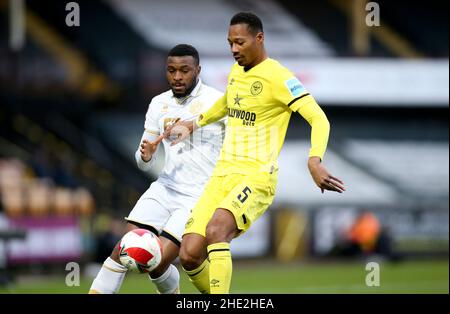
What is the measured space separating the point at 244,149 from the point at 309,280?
860cm

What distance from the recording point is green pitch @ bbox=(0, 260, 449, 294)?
44.8 feet

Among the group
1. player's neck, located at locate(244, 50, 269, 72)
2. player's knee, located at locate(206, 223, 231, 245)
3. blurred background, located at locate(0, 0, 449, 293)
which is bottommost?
player's knee, located at locate(206, 223, 231, 245)

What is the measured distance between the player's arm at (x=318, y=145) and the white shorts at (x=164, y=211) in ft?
5.03

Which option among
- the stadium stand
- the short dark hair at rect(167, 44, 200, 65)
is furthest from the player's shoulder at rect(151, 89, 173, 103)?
the stadium stand

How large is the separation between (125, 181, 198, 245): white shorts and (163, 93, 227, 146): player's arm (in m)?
0.45

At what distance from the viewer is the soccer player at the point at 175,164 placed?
8312mm

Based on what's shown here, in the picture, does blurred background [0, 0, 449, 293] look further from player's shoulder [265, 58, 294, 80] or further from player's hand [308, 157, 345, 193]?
player's hand [308, 157, 345, 193]

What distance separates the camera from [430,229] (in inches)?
821

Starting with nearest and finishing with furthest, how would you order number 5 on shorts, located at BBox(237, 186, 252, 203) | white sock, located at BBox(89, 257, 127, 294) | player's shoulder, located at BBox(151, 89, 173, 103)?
number 5 on shorts, located at BBox(237, 186, 252, 203)
white sock, located at BBox(89, 257, 127, 294)
player's shoulder, located at BBox(151, 89, 173, 103)

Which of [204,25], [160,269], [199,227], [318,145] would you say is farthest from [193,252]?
[204,25]

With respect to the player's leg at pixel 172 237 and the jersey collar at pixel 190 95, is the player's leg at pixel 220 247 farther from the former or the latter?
the jersey collar at pixel 190 95

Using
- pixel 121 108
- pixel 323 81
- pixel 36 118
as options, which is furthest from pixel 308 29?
pixel 36 118

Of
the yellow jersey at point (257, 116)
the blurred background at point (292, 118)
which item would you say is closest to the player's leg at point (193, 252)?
the yellow jersey at point (257, 116)
